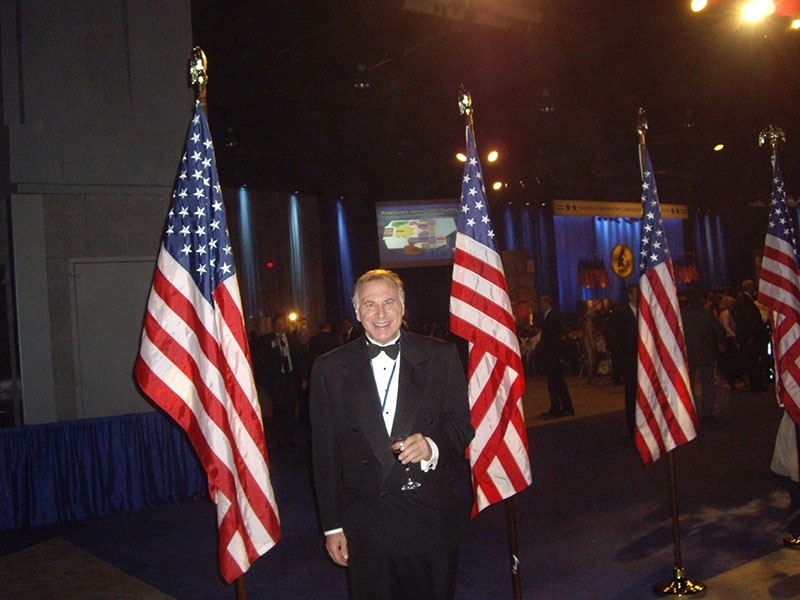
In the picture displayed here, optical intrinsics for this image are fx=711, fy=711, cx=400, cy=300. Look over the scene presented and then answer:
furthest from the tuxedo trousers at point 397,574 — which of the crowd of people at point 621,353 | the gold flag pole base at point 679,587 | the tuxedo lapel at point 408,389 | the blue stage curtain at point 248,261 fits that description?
the blue stage curtain at point 248,261

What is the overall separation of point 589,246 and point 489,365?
76.8 feet

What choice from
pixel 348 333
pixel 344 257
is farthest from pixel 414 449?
pixel 344 257

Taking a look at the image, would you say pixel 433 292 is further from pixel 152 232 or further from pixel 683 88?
pixel 152 232

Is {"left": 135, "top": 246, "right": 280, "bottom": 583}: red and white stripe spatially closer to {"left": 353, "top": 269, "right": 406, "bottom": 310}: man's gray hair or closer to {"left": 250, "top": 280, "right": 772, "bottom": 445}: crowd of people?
{"left": 353, "top": 269, "right": 406, "bottom": 310}: man's gray hair

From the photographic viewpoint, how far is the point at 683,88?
13172 millimetres

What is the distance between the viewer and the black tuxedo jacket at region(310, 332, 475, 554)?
107 inches

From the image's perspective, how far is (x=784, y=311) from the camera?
5.39 m

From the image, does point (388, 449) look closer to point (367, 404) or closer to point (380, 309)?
point (367, 404)

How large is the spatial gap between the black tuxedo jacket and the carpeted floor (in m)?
1.86

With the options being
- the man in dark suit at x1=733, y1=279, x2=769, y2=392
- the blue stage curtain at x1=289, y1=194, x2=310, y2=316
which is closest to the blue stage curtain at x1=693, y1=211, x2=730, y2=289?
the blue stage curtain at x1=289, y1=194, x2=310, y2=316

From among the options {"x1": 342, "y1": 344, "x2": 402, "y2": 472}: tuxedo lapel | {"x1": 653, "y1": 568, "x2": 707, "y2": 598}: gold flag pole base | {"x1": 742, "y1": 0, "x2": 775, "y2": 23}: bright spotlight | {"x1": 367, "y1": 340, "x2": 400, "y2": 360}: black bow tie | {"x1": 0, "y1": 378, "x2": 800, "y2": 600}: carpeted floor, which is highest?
{"x1": 742, "y1": 0, "x2": 775, "y2": 23}: bright spotlight

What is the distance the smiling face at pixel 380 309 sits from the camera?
2.84 meters

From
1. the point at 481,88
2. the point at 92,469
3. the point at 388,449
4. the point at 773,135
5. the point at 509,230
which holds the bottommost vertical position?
the point at 92,469

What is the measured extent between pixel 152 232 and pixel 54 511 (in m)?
3.06
